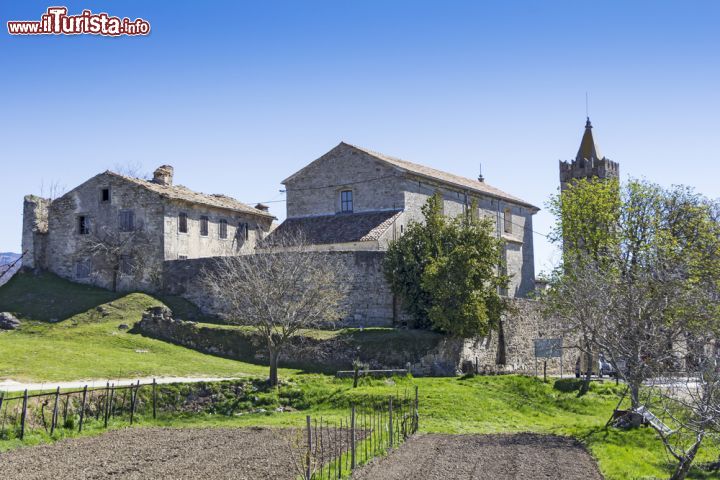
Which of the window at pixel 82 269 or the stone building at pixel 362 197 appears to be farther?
the window at pixel 82 269

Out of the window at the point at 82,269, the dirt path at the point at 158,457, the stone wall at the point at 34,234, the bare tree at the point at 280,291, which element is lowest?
the dirt path at the point at 158,457

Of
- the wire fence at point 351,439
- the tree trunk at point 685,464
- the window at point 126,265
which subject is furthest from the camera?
the window at point 126,265

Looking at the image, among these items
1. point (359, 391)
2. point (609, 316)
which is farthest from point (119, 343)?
point (609, 316)

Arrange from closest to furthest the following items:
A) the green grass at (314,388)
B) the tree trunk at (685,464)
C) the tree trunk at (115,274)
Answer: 1. the tree trunk at (685,464)
2. the green grass at (314,388)
3. the tree trunk at (115,274)

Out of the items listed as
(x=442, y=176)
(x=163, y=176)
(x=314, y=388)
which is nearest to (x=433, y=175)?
(x=442, y=176)

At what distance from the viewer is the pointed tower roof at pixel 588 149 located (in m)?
70.9

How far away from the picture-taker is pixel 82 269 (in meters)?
51.6

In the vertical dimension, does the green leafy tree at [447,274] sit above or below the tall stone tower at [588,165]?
below

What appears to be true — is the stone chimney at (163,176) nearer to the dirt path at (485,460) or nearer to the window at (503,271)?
the window at (503,271)

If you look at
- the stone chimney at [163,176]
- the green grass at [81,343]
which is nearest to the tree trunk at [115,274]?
the green grass at [81,343]

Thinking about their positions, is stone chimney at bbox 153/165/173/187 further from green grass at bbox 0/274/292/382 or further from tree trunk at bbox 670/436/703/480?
tree trunk at bbox 670/436/703/480

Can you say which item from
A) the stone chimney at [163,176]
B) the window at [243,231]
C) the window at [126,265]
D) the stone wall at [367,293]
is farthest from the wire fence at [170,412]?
the stone chimney at [163,176]

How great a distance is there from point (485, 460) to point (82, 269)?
37.7 meters

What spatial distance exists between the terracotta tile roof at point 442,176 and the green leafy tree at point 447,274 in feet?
32.8
